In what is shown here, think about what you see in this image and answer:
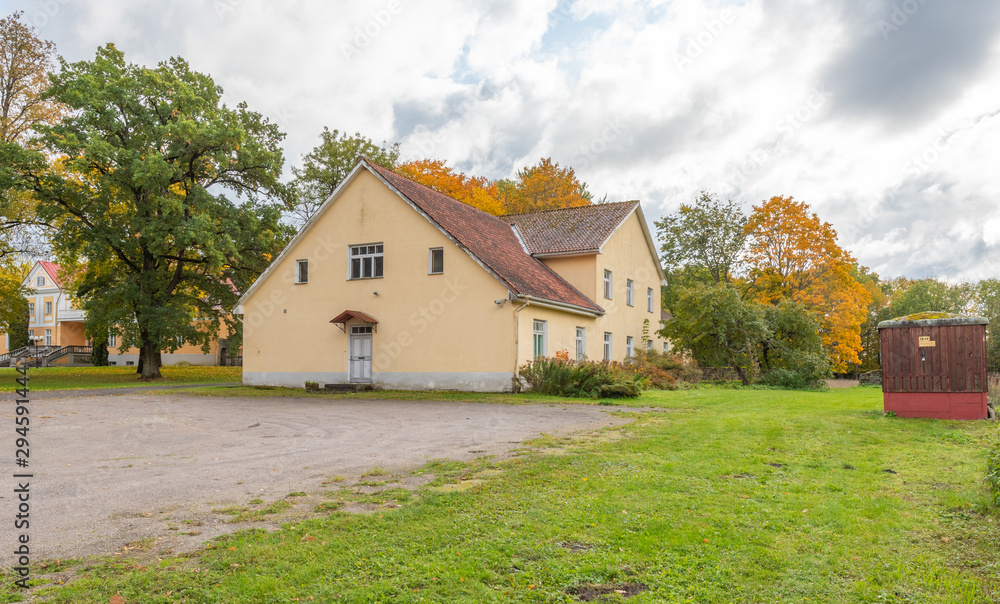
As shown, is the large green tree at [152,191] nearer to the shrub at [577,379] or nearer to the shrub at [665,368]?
the shrub at [577,379]

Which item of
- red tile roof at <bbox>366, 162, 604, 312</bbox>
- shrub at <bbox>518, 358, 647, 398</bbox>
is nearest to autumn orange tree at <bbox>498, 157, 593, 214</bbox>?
red tile roof at <bbox>366, 162, 604, 312</bbox>

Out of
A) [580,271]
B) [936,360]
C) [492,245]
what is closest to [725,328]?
[580,271]

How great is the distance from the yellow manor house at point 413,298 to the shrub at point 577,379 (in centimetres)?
66

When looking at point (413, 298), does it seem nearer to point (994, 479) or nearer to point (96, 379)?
point (96, 379)

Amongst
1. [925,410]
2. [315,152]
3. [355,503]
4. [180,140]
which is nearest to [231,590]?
[355,503]

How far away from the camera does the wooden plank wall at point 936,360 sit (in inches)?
499

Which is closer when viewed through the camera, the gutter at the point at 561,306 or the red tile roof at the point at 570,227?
the gutter at the point at 561,306

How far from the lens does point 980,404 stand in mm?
12664

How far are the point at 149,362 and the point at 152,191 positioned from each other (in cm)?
783

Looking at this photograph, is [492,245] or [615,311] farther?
[615,311]

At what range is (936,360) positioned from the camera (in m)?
13.1

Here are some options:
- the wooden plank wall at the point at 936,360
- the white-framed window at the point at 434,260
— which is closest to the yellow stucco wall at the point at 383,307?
the white-framed window at the point at 434,260

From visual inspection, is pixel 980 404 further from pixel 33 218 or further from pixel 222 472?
pixel 33 218

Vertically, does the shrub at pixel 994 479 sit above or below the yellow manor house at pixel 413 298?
below
